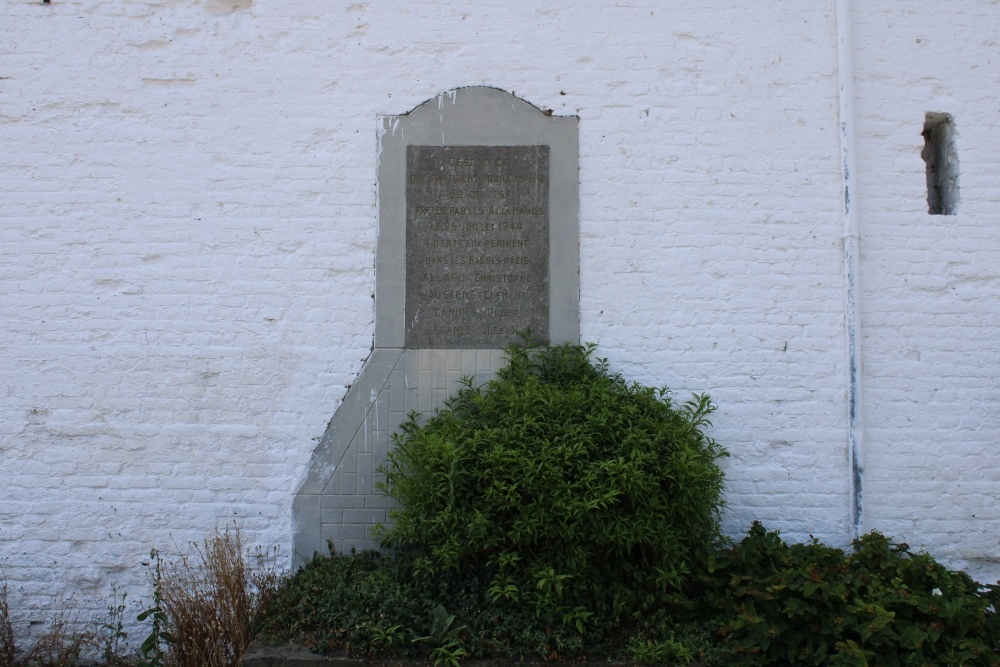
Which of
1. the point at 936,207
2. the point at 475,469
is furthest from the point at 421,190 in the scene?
the point at 936,207

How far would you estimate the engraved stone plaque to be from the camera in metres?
4.83

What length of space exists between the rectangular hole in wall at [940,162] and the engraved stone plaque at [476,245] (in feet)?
9.11

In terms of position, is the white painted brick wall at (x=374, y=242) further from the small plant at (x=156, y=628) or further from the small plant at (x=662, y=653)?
the small plant at (x=662, y=653)

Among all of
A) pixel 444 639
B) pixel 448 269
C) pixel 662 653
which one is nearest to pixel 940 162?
pixel 448 269

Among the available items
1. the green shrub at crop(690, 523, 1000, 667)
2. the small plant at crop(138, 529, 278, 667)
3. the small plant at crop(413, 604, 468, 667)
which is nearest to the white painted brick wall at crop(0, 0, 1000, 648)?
the small plant at crop(138, 529, 278, 667)

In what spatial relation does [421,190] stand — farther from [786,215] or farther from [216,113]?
[786,215]

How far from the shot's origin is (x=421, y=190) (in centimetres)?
489

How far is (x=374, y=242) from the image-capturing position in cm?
486

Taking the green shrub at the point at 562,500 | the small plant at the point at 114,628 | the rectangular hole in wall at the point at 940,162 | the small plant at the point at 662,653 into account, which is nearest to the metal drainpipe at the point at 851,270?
the rectangular hole in wall at the point at 940,162

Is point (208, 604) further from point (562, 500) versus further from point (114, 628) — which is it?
point (562, 500)

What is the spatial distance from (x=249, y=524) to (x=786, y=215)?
13.6ft

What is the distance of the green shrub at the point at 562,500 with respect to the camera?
3.94 metres

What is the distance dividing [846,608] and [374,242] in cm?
353

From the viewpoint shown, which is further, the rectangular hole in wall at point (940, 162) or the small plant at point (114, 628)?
the rectangular hole in wall at point (940, 162)
